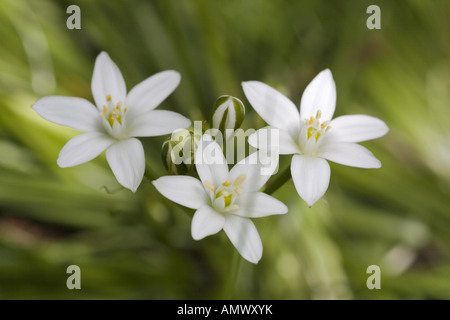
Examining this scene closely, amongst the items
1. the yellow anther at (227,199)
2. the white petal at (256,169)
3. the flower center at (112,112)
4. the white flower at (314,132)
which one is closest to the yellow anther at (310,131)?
the white flower at (314,132)

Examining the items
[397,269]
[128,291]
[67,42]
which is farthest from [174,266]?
[67,42]

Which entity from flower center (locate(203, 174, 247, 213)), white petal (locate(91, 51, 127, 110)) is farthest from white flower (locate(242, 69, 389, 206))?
white petal (locate(91, 51, 127, 110))

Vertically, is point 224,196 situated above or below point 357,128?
below

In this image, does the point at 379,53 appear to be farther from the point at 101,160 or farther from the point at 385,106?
the point at 101,160

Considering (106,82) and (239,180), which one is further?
(106,82)

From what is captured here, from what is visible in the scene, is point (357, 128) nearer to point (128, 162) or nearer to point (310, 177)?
point (310, 177)

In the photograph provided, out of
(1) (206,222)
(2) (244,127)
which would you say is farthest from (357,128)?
(2) (244,127)
